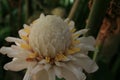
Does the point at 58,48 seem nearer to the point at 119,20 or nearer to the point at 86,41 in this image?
the point at 86,41

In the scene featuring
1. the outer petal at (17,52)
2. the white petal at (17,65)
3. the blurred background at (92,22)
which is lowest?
the blurred background at (92,22)

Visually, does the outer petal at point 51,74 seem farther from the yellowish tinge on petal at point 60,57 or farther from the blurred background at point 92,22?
the blurred background at point 92,22

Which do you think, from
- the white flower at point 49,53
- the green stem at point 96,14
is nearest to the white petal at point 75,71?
the white flower at point 49,53

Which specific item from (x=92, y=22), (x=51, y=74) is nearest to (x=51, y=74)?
(x=51, y=74)

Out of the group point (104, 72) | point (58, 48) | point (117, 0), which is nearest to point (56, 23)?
point (58, 48)

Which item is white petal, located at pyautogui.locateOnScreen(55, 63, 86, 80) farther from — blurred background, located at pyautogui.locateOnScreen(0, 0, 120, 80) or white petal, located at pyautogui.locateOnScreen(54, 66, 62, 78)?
blurred background, located at pyautogui.locateOnScreen(0, 0, 120, 80)

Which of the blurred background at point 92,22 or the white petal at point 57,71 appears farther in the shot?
the blurred background at point 92,22
